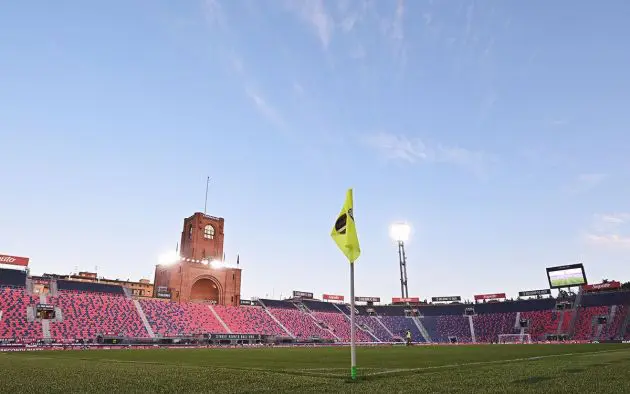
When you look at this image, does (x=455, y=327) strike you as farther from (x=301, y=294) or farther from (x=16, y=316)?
(x=16, y=316)

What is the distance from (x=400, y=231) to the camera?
93625mm

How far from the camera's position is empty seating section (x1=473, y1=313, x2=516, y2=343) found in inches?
3433

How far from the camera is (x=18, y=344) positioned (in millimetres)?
46531

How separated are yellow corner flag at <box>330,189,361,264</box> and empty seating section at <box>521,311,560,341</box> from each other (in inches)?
3343

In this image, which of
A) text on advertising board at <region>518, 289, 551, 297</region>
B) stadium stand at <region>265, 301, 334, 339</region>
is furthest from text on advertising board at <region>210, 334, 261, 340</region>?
text on advertising board at <region>518, 289, 551, 297</region>

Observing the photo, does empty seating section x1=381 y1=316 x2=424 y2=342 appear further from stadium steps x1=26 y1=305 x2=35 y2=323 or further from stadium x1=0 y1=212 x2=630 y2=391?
stadium steps x1=26 y1=305 x2=35 y2=323

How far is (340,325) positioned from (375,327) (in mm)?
9755

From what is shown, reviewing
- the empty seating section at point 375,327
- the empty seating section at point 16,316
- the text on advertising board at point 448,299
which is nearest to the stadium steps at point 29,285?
the empty seating section at point 16,316

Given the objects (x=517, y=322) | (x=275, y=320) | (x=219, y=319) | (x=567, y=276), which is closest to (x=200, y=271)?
(x=219, y=319)

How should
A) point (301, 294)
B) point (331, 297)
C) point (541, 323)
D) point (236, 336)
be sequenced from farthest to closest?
point (331, 297) → point (301, 294) → point (541, 323) → point (236, 336)

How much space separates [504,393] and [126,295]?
76.5 metres

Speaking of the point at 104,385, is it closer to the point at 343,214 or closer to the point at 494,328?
the point at 343,214

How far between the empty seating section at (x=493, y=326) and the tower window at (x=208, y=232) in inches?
2372

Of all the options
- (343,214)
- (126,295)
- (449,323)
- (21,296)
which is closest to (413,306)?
(449,323)
